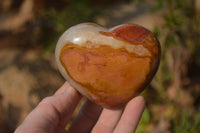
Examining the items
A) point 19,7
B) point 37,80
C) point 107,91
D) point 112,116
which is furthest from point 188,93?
point 19,7

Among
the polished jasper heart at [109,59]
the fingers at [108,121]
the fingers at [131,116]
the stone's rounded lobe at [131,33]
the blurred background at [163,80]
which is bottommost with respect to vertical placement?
the blurred background at [163,80]

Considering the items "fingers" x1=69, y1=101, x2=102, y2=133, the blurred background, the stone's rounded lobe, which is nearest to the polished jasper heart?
the stone's rounded lobe

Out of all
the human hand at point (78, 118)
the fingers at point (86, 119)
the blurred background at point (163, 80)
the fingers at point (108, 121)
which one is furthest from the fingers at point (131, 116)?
the blurred background at point (163, 80)

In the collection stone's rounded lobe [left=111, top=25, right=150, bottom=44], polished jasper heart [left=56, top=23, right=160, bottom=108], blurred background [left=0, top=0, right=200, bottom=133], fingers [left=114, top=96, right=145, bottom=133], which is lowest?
blurred background [left=0, top=0, right=200, bottom=133]

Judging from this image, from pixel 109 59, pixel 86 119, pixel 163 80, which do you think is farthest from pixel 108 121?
pixel 163 80

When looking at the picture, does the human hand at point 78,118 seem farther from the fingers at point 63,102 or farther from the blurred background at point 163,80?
the blurred background at point 163,80

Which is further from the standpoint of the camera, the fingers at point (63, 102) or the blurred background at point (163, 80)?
the blurred background at point (163, 80)

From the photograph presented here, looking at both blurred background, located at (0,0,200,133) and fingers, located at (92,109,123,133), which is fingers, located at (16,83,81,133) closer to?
fingers, located at (92,109,123,133)

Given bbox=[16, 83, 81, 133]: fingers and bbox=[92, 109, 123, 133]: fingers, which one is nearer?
bbox=[16, 83, 81, 133]: fingers
